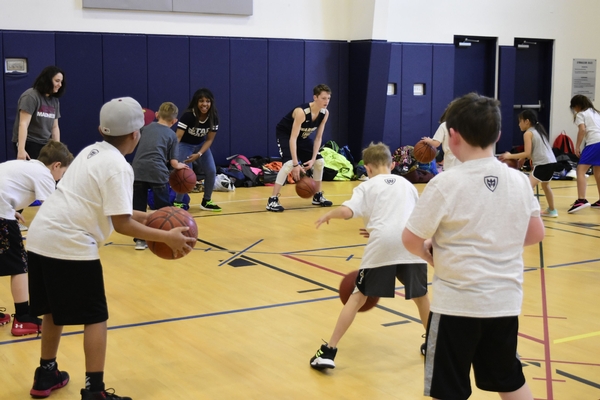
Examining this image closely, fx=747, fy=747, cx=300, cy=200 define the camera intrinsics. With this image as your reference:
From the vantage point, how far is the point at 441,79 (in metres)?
15.0

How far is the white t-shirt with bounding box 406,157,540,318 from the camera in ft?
9.02

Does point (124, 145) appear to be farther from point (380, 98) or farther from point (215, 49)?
point (380, 98)

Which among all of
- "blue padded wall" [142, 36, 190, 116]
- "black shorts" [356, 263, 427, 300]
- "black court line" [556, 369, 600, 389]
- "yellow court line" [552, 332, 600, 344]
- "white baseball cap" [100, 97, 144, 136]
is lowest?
"yellow court line" [552, 332, 600, 344]

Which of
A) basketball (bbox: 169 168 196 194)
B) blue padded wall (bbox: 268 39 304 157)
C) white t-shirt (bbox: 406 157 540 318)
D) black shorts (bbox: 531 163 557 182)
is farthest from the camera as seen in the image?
blue padded wall (bbox: 268 39 304 157)

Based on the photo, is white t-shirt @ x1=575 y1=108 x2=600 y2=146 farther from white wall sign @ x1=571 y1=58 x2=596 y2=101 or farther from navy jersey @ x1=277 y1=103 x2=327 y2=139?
white wall sign @ x1=571 y1=58 x2=596 y2=101

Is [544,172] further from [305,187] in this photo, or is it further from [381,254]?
[381,254]

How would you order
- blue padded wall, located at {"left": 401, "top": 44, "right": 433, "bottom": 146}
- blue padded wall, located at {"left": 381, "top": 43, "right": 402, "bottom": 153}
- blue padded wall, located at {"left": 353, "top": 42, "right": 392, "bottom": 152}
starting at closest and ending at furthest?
blue padded wall, located at {"left": 353, "top": 42, "right": 392, "bottom": 152}, blue padded wall, located at {"left": 381, "top": 43, "right": 402, "bottom": 153}, blue padded wall, located at {"left": 401, "top": 44, "right": 433, "bottom": 146}

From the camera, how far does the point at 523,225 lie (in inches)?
110

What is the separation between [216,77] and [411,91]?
4.06 meters

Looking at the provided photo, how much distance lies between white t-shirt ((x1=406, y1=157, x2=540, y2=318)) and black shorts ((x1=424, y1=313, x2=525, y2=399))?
0.15ft

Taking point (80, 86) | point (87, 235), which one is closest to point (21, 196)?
point (87, 235)

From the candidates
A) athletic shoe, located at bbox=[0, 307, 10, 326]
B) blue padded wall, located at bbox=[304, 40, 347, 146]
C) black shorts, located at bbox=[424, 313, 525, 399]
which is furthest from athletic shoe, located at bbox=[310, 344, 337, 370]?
blue padded wall, located at bbox=[304, 40, 347, 146]

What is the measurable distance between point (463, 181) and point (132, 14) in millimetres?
10345

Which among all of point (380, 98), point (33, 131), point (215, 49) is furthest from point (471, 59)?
point (33, 131)
